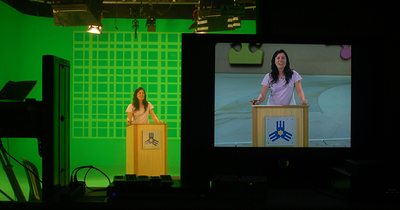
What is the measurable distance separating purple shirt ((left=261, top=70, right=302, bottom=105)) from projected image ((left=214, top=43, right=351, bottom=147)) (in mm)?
13

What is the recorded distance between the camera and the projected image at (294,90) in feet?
2.76

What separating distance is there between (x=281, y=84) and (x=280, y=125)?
5.3 inches

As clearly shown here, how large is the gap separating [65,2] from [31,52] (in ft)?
6.62

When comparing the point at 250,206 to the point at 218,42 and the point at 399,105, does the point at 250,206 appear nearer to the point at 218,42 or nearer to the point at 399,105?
the point at 218,42

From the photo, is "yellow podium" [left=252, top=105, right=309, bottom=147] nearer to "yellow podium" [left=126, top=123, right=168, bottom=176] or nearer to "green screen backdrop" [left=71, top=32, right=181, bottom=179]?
"yellow podium" [left=126, top=123, right=168, bottom=176]

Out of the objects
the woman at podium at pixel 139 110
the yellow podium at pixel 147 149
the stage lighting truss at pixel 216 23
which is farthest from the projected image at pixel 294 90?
the woman at podium at pixel 139 110

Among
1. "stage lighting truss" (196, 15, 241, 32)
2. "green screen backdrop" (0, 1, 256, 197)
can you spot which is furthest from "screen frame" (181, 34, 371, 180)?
"green screen backdrop" (0, 1, 256, 197)

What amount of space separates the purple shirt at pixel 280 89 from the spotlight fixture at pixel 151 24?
11.0 ft

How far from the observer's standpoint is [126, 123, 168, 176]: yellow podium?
10.3ft

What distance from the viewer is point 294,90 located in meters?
0.85

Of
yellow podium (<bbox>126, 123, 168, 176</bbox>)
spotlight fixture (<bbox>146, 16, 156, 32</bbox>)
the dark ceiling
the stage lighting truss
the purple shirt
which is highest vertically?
the dark ceiling

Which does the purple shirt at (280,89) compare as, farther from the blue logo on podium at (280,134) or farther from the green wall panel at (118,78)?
the green wall panel at (118,78)

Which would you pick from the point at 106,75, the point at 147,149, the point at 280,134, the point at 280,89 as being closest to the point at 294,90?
the point at 280,89

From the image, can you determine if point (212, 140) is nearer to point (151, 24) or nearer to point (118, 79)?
point (151, 24)
